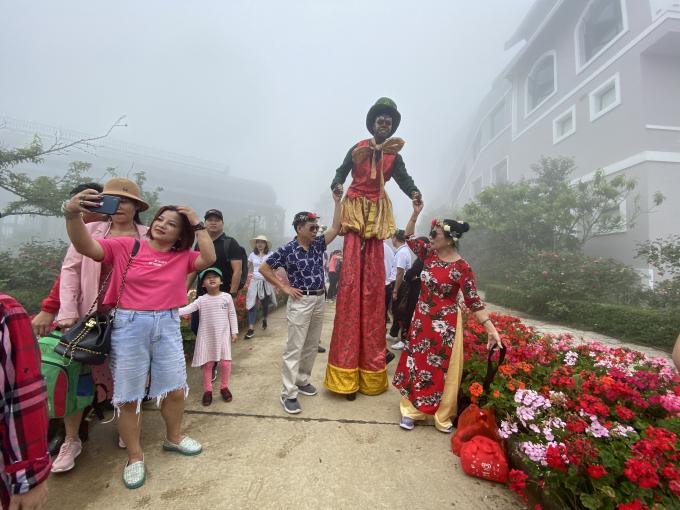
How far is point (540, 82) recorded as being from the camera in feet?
74.0

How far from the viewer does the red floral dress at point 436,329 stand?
111 inches

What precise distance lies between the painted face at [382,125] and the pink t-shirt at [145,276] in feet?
7.68

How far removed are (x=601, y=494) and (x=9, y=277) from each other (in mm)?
11527

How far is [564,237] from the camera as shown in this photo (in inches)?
541

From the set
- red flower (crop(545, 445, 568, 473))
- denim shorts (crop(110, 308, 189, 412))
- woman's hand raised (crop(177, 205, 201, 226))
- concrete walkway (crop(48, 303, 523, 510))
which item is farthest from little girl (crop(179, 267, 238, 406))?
red flower (crop(545, 445, 568, 473))

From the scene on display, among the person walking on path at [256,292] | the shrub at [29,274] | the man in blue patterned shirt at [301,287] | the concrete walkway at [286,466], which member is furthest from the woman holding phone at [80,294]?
the shrub at [29,274]

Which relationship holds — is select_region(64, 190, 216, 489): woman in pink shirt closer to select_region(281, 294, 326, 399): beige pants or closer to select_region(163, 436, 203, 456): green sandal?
select_region(163, 436, 203, 456): green sandal

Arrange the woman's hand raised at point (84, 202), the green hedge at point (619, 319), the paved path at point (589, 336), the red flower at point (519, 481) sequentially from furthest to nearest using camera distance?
1. the green hedge at point (619, 319)
2. the paved path at point (589, 336)
3. the red flower at point (519, 481)
4. the woman's hand raised at point (84, 202)

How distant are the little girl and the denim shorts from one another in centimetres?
102

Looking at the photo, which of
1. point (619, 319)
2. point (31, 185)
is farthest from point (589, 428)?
point (31, 185)

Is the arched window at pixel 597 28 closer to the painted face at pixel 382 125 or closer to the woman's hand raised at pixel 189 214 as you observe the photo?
the painted face at pixel 382 125

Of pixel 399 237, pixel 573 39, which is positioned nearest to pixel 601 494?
pixel 399 237

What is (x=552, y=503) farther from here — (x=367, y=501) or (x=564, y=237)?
(x=564, y=237)

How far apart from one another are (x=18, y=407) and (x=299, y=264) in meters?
2.31
